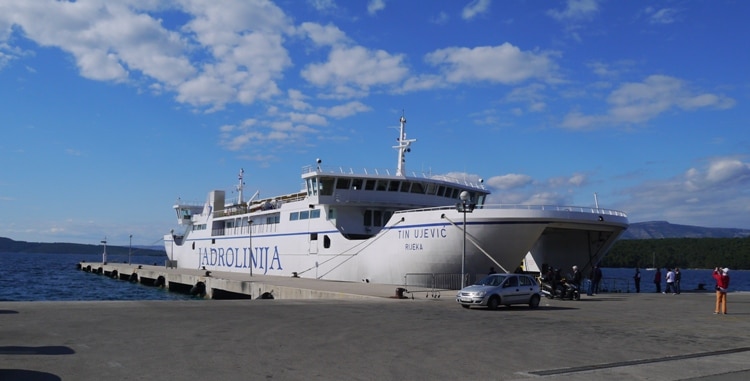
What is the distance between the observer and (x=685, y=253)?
172750 millimetres

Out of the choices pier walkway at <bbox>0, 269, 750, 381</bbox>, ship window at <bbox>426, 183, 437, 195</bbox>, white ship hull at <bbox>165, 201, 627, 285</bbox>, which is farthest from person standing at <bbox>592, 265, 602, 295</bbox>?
ship window at <bbox>426, 183, 437, 195</bbox>

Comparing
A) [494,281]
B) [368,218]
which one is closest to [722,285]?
[494,281]

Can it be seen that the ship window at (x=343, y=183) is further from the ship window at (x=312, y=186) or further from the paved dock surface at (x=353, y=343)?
the paved dock surface at (x=353, y=343)

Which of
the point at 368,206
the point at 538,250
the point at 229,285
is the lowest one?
the point at 229,285

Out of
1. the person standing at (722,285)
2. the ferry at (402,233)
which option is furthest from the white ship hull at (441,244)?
the person standing at (722,285)

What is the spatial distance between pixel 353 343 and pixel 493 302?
393 inches

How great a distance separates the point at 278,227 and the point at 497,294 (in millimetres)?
23598

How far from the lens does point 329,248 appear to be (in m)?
37.2

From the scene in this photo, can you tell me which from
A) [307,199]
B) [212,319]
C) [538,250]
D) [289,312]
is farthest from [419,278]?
[212,319]

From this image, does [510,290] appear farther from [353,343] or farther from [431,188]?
[431,188]

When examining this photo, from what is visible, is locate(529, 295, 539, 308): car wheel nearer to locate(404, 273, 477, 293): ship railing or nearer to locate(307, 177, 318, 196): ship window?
locate(404, 273, 477, 293): ship railing

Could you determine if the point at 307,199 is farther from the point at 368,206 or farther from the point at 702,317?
the point at 702,317

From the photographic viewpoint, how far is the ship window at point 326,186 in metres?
37.0

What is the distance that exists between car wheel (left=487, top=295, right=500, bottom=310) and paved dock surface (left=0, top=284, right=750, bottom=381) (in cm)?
78
